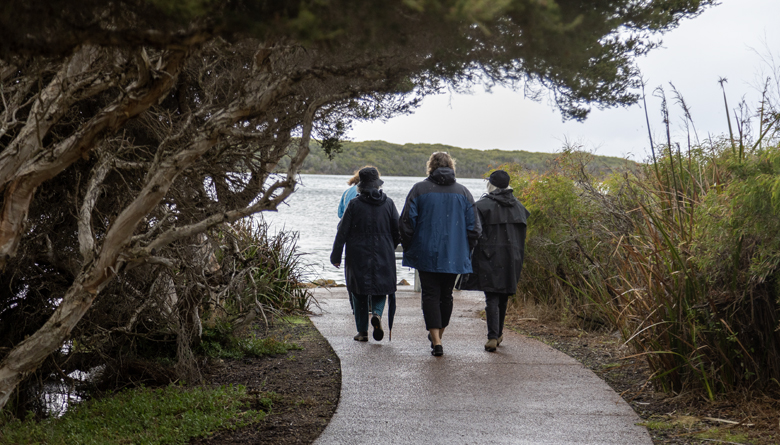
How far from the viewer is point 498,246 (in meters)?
7.22

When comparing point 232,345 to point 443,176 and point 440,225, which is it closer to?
point 440,225

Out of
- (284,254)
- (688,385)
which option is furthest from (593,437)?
(284,254)

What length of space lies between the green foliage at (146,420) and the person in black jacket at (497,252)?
2549mm

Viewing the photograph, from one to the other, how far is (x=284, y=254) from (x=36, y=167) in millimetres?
6448

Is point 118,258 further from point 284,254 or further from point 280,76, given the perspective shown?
point 284,254

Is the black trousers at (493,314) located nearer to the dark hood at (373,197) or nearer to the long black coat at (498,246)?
the long black coat at (498,246)

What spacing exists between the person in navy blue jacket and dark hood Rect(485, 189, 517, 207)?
33cm

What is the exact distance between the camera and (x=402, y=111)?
5.64m

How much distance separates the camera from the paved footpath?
4.51 meters

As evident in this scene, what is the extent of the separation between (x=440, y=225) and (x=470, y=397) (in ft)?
6.72

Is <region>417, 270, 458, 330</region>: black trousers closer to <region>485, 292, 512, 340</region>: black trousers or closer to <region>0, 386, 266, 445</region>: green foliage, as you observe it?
<region>485, 292, 512, 340</region>: black trousers

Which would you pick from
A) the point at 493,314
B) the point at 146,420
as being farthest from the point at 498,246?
the point at 146,420

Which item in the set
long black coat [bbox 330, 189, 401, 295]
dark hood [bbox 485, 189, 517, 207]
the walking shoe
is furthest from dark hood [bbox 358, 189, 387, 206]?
the walking shoe

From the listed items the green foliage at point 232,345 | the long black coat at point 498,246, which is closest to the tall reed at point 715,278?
the long black coat at point 498,246
